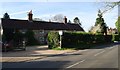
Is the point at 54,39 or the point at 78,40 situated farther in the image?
the point at 78,40

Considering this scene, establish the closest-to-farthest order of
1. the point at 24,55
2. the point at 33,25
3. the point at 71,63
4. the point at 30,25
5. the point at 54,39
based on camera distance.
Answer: the point at 71,63 → the point at 24,55 → the point at 54,39 → the point at 30,25 → the point at 33,25

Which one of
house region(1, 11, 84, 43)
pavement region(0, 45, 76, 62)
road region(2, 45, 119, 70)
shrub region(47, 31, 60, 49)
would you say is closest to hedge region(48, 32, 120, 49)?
shrub region(47, 31, 60, 49)

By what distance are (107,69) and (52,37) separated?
99.2 ft

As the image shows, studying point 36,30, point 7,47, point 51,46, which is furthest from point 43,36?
point 7,47

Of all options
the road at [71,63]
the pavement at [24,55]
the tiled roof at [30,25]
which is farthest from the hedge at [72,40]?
the road at [71,63]

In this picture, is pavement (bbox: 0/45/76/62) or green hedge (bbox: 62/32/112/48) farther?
green hedge (bbox: 62/32/112/48)

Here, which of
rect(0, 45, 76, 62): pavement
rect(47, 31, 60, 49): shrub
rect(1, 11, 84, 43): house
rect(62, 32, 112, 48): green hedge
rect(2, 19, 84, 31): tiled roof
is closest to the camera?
rect(0, 45, 76, 62): pavement

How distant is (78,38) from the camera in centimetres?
5525

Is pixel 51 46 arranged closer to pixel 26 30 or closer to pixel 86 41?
pixel 86 41

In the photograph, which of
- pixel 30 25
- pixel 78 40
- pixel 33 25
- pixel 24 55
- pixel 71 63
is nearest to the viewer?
pixel 71 63

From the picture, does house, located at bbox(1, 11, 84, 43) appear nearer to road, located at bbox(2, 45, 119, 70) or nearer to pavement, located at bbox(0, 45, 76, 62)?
pavement, located at bbox(0, 45, 76, 62)

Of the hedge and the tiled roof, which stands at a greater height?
the tiled roof

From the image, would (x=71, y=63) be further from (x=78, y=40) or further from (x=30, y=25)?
(x=30, y=25)

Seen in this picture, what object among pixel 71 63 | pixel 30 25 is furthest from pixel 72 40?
pixel 71 63
